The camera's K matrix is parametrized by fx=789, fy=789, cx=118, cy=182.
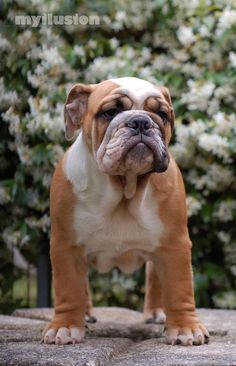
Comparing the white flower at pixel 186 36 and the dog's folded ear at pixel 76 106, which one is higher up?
the white flower at pixel 186 36

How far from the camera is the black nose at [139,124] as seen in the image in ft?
9.64

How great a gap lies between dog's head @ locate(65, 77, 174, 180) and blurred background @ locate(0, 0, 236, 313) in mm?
1480

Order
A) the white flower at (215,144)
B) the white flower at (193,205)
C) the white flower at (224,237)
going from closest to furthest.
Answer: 1. the white flower at (215,144)
2. the white flower at (193,205)
3. the white flower at (224,237)

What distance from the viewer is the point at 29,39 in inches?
198

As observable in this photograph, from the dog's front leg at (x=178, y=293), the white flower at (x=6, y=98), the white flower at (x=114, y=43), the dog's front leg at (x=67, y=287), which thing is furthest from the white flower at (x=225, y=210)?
the dog's front leg at (x=67, y=287)

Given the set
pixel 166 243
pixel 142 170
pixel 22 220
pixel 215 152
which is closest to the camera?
pixel 142 170

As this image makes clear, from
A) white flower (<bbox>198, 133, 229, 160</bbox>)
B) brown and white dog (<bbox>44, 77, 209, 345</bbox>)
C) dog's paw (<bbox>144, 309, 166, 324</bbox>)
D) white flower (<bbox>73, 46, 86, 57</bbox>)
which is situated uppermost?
white flower (<bbox>73, 46, 86, 57</bbox>)

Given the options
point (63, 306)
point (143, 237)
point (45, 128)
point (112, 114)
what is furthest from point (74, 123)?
point (45, 128)

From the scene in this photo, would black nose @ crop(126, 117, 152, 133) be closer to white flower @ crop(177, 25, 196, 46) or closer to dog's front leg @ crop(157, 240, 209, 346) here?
dog's front leg @ crop(157, 240, 209, 346)

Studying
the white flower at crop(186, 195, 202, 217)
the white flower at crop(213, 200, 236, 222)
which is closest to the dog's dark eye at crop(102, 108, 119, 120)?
the white flower at crop(186, 195, 202, 217)

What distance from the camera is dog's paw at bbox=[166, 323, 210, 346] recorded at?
3167 mm

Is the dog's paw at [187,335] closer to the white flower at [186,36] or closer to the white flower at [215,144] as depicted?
the white flower at [215,144]

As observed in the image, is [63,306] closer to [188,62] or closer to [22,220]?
[22,220]

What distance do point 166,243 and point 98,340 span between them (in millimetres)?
530
